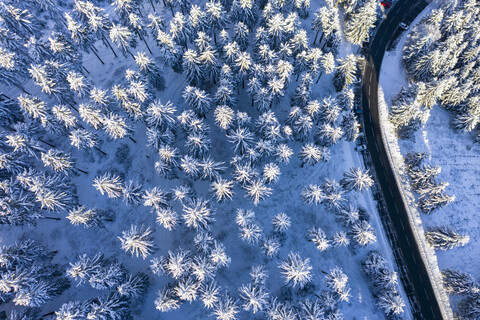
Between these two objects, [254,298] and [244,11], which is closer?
[254,298]

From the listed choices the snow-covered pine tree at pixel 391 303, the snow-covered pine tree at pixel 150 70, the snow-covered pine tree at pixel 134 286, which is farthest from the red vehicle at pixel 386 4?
the snow-covered pine tree at pixel 134 286

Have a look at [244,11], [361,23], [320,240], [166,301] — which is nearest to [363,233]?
[320,240]

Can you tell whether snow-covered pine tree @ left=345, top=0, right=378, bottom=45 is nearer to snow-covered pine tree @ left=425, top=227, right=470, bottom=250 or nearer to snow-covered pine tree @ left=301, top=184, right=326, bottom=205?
snow-covered pine tree @ left=301, top=184, right=326, bottom=205

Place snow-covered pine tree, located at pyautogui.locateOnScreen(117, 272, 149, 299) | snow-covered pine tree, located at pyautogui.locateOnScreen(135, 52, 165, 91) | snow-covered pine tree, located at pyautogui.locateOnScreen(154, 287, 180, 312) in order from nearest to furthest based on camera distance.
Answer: snow-covered pine tree, located at pyautogui.locateOnScreen(154, 287, 180, 312) < snow-covered pine tree, located at pyautogui.locateOnScreen(117, 272, 149, 299) < snow-covered pine tree, located at pyautogui.locateOnScreen(135, 52, 165, 91)

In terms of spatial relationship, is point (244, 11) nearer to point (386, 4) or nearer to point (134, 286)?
point (386, 4)

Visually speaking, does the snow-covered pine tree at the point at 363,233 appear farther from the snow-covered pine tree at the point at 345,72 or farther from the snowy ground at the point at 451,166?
the snow-covered pine tree at the point at 345,72

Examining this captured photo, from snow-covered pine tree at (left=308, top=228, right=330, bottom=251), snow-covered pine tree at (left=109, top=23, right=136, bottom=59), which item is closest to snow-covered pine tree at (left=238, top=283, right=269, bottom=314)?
snow-covered pine tree at (left=308, top=228, right=330, bottom=251)

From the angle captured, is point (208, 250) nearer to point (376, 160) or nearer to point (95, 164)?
point (95, 164)
